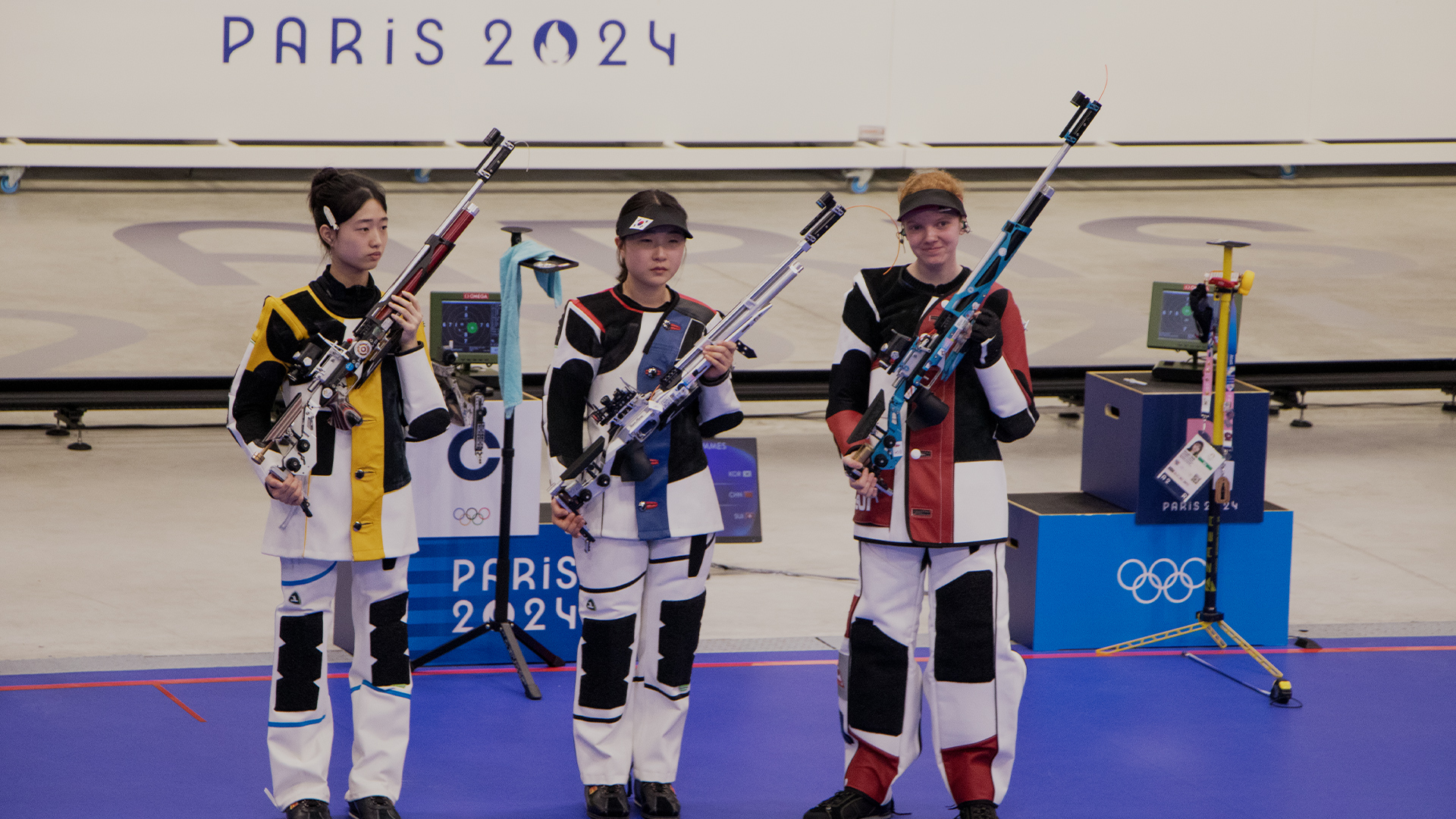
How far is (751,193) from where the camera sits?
15531 millimetres

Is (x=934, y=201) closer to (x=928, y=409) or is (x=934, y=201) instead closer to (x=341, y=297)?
(x=928, y=409)

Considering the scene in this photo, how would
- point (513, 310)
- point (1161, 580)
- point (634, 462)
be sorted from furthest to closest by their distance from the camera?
point (1161, 580), point (513, 310), point (634, 462)

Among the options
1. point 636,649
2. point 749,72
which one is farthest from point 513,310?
point 749,72

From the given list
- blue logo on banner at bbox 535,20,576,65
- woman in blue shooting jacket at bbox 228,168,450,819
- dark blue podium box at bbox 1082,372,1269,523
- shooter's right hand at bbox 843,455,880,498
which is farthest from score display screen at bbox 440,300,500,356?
blue logo on banner at bbox 535,20,576,65

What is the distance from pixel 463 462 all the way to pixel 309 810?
1.60 m

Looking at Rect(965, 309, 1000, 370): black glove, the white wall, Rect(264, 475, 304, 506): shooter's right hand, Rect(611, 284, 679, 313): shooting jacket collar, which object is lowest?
Rect(264, 475, 304, 506): shooter's right hand

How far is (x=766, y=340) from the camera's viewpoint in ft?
33.9

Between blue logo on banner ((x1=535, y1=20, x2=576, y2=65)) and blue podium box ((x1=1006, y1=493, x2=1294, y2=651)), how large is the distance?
31.8ft

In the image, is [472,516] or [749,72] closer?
[472,516]

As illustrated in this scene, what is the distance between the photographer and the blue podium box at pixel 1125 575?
5859 mm

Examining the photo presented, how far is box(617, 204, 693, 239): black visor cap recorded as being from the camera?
409 centimetres

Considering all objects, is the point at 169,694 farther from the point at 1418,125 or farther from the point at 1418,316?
the point at 1418,125

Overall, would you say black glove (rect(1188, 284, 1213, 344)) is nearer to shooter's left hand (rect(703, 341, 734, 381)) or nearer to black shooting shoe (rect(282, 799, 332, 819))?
shooter's left hand (rect(703, 341, 734, 381))

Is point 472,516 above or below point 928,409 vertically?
below
